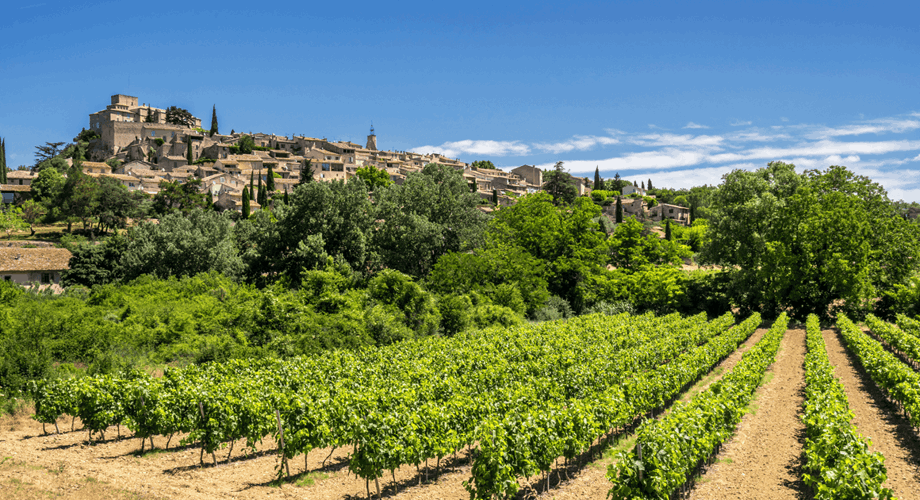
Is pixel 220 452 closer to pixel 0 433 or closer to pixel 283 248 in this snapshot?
pixel 0 433

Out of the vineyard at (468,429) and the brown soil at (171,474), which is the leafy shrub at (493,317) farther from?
the brown soil at (171,474)

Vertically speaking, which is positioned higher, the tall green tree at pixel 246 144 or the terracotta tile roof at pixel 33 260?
the tall green tree at pixel 246 144

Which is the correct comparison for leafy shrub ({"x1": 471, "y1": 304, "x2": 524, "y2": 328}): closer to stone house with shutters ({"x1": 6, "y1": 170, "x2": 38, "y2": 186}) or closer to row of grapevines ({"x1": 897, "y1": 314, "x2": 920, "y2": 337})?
row of grapevines ({"x1": 897, "y1": 314, "x2": 920, "y2": 337})

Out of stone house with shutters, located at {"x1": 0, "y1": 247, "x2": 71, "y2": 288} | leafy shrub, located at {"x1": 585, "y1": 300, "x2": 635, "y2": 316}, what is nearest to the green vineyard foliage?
leafy shrub, located at {"x1": 585, "y1": 300, "x2": 635, "y2": 316}

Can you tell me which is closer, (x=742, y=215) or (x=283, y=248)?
(x=283, y=248)

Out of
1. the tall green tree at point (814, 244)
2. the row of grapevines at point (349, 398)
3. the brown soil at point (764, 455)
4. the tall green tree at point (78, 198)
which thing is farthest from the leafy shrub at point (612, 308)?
the tall green tree at point (78, 198)

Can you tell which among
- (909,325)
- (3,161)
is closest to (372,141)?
(3,161)

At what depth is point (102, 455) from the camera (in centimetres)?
1310

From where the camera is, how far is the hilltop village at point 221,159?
92.8m

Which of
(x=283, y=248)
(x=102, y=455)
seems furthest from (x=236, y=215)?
(x=102, y=455)

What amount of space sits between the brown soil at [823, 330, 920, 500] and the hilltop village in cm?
6834

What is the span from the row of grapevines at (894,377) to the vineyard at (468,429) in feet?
0.32

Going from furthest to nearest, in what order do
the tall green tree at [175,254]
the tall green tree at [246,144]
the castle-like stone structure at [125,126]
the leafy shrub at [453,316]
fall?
the castle-like stone structure at [125,126]
the tall green tree at [246,144]
the tall green tree at [175,254]
the leafy shrub at [453,316]

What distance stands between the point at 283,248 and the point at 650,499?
3401 cm
